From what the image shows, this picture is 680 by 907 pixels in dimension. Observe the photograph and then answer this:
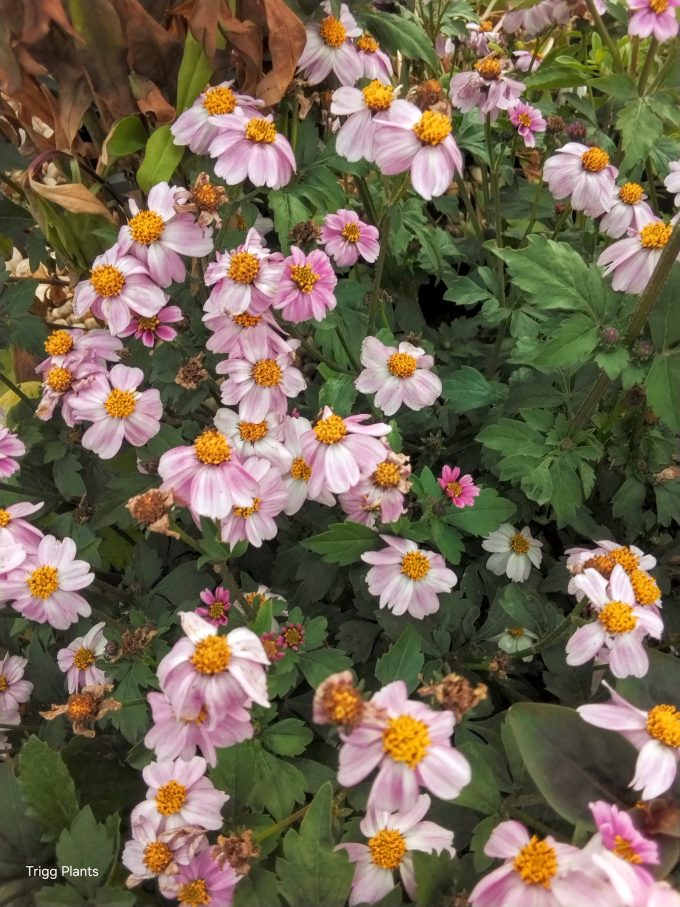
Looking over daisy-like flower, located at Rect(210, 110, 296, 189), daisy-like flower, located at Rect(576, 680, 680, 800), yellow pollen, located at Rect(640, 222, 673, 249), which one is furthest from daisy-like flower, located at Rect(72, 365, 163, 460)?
yellow pollen, located at Rect(640, 222, 673, 249)

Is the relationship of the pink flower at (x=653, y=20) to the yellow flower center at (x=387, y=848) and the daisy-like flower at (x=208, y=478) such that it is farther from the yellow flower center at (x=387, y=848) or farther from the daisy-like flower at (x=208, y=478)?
the yellow flower center at (x=387, y=848)

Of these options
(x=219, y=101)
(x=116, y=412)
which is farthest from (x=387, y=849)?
(x=219, y=101)

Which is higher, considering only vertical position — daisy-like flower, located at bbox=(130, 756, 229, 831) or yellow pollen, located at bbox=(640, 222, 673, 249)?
yellow pollen, located at bbox=(640, 222, 673, 249)

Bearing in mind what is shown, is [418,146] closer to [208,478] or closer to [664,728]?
[208,478]

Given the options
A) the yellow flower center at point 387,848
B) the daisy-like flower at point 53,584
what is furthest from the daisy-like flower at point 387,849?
the daisy-like flower at point 53,584

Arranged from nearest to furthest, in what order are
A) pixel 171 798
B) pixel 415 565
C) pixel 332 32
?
1. pixel 171 798
2. pixel 415 565
3. pixel 332 32

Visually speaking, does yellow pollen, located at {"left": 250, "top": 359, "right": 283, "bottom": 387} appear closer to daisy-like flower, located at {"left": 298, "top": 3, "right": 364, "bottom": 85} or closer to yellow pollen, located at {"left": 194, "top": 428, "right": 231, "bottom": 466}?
yellow pollen, located at {"left": 194, "top": 428, "right": 231, "bottom": 466}

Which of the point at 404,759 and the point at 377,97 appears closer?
the point at 404,759
